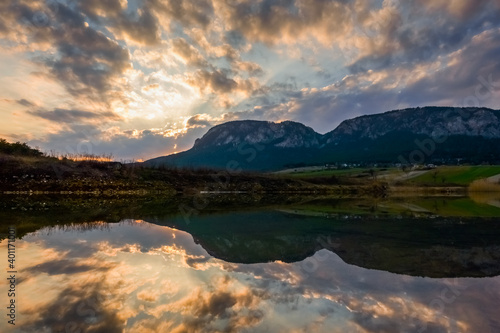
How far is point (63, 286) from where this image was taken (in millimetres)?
8234

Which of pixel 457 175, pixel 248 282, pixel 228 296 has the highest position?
pixel 228 296

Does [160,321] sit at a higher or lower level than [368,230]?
higher

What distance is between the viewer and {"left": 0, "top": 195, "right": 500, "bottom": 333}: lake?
6.37m

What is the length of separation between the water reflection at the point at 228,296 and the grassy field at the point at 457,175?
383 ft

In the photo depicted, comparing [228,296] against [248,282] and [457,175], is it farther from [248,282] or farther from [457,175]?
[457,175]

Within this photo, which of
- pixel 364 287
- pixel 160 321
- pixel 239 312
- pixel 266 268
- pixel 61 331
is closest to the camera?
pixel 61 331

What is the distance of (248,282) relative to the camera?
363 inches

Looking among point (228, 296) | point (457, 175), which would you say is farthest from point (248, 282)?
point (457, 175)

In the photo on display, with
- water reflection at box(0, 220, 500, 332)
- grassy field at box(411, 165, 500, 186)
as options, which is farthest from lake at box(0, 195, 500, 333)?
grassy field at box(411, 165, 500, 186)

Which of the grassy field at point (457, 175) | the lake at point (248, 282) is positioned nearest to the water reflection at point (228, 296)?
the lake at point (248, 282)

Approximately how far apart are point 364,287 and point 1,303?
31.2ft

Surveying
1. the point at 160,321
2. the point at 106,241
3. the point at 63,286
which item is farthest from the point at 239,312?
the point at 106,241

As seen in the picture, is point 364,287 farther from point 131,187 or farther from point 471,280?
point 131,187

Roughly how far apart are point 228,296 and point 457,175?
138048 millimetres
